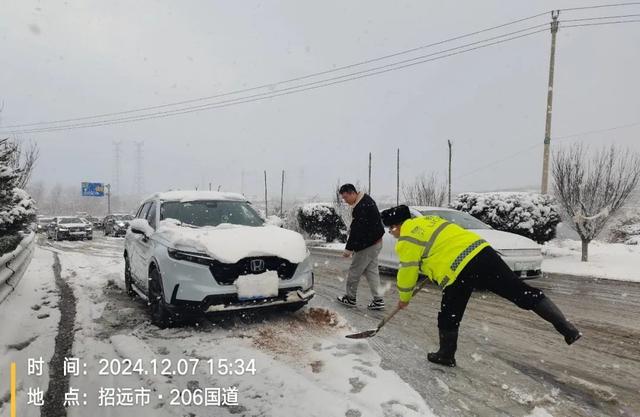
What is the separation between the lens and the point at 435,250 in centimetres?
365

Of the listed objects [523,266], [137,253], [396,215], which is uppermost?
[396,215]

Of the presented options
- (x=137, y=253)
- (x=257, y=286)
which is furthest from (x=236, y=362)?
(x=137, y=253)

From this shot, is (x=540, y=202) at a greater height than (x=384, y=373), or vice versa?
(x=540, y=202)

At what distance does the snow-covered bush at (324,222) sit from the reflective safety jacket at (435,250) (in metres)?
17.7

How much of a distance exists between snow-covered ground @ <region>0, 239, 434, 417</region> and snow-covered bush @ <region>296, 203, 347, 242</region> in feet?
51.6

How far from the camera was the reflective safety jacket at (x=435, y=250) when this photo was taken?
358cm

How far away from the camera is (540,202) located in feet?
38.9

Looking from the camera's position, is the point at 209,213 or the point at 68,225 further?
the point at 68,225

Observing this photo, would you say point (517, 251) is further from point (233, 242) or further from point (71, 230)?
point (71, 230)

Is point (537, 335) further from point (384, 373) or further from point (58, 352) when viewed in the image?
point (58, 352)

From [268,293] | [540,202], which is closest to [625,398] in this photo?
[268,293]

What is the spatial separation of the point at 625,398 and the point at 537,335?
5.12 ft

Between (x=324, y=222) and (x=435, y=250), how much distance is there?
1793 centimetres

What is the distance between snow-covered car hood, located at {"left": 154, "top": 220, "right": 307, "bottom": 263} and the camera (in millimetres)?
4553
